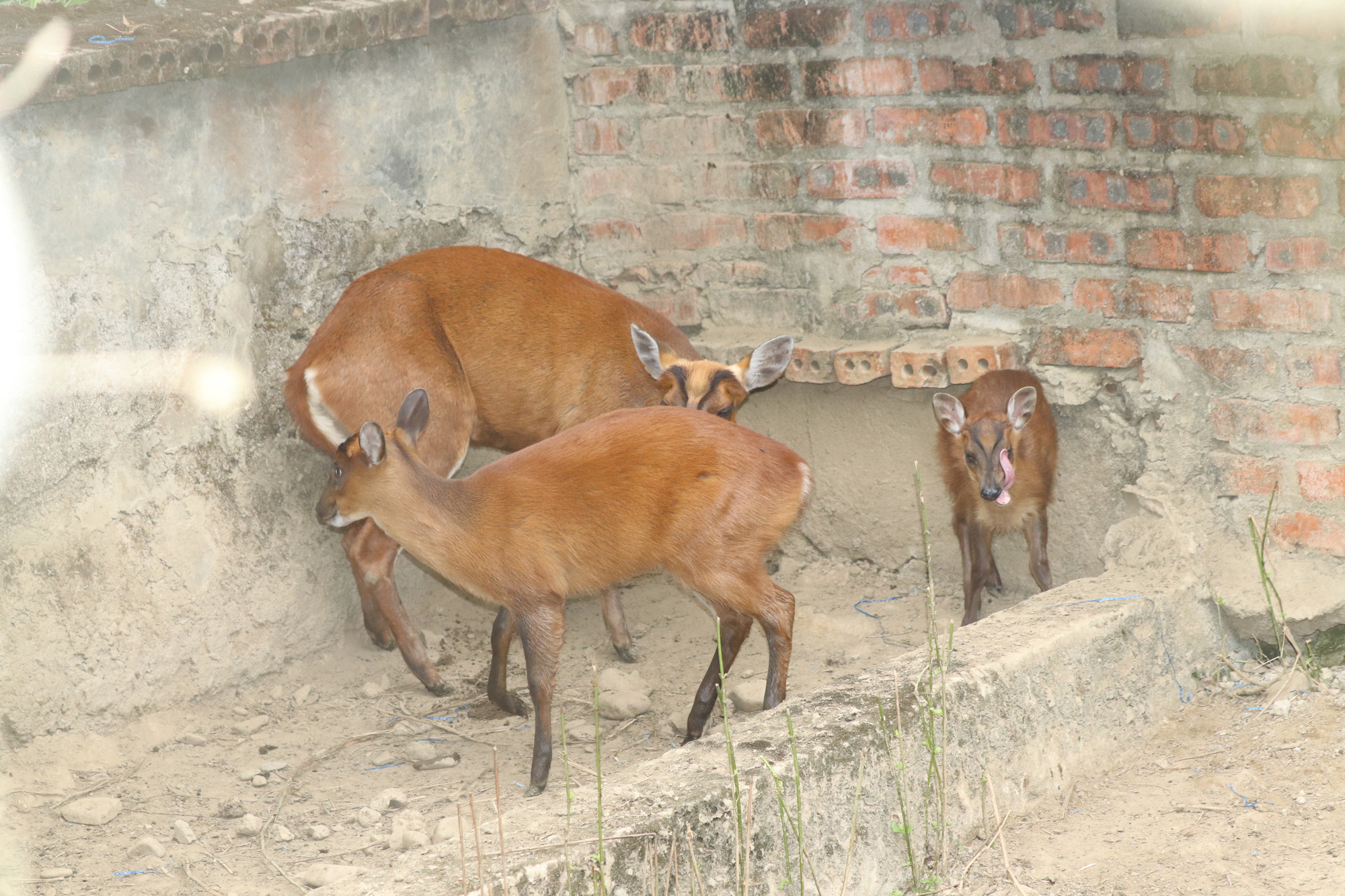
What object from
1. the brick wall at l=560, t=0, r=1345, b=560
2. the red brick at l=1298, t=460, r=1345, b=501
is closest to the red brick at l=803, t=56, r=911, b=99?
the brick wall at l=560, t=0, r=1345, b=560

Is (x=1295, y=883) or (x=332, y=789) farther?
(x=332, y=789)

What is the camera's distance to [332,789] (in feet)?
15.2

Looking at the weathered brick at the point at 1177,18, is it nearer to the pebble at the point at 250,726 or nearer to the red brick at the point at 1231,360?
the red brick at the point at 1231,360

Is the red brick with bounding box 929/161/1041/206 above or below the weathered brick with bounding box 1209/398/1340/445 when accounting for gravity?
above

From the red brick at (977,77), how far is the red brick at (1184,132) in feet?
1.32

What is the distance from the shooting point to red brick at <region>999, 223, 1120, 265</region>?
5.04m

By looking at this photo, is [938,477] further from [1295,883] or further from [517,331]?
[1295,883]

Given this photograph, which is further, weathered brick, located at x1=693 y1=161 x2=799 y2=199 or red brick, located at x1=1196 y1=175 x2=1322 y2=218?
weathered brick, located at x1=693 y1=161 x2=799 y2=199

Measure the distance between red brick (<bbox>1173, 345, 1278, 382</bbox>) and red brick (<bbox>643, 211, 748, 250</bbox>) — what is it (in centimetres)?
180

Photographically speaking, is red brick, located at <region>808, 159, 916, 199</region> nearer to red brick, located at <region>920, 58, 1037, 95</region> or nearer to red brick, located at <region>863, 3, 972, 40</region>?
red brick, located at <region>920, 58, 1037, 95</region>

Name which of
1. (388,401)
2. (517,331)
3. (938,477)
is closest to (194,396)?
(388,401)

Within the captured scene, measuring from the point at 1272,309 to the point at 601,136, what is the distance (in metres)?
2.75

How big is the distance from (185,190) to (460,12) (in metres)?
1.32

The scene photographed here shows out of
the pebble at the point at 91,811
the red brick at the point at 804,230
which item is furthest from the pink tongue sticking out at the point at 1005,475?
the pebble at the point at 91,811
